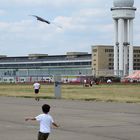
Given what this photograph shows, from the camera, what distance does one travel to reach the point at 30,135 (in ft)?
52.0

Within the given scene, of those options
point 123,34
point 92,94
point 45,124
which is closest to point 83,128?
point 45,124

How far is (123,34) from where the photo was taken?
184 metres

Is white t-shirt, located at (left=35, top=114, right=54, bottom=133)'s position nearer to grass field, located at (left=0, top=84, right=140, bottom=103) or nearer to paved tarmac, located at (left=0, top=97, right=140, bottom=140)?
paved tarmac, located at (left=0, top=97, right=140, bottom=140)

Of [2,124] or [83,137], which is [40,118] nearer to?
[83,137]

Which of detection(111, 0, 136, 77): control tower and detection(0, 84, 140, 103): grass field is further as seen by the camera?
detection(111, 0, 136, 77): control tower

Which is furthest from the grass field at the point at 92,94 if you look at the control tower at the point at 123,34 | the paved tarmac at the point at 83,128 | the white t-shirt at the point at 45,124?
the control tower at the point at 123,34

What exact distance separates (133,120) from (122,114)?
10.6ft

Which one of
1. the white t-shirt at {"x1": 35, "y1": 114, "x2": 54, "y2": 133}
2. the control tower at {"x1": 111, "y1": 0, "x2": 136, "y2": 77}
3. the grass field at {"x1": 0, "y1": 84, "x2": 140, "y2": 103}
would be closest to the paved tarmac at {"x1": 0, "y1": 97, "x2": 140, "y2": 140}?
the white t-shirt at {"x1": 35, "y1": 114, "x2": 54, "y2": 133}

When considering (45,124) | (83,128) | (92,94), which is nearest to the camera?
(45,124)

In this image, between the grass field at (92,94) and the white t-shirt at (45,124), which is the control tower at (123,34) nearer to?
the grass field at (92,94)

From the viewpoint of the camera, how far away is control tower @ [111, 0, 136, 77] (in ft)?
591

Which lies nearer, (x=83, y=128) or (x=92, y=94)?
(x=83, y=128)

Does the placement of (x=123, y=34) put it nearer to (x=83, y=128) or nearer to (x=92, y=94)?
(x=92, y=94)

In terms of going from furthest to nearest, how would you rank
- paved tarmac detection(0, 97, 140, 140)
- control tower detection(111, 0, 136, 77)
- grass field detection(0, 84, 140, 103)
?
1. control tower detection(111, 0, 136, 77)
2. grass field detection(0, 84, 140, 103)
3. paved tarmac detection(0, 97, 140, 140)
